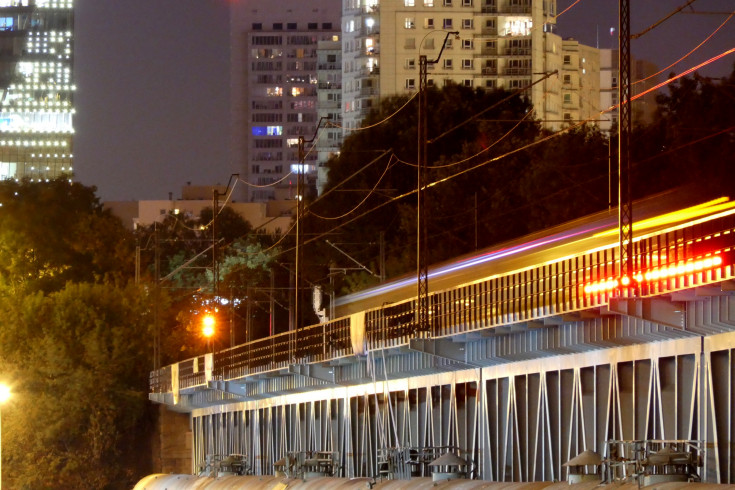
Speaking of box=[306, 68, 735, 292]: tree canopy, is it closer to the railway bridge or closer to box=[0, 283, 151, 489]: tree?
the railway bridge

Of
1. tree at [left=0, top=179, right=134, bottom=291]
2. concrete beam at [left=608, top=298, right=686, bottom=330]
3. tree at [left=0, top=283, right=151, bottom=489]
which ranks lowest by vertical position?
tree at [left=0, top=283, right=151, bottom=489]

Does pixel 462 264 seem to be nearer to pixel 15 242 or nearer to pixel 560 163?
pixel 560 163

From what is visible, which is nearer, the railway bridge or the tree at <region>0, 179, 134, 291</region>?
the railway bridge

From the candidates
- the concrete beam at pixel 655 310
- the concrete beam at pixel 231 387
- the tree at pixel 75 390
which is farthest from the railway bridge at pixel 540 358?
the tree at pixel 75 390

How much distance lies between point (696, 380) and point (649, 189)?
169 feet

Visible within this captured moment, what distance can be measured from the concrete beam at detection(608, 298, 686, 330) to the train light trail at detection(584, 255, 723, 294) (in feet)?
1.76

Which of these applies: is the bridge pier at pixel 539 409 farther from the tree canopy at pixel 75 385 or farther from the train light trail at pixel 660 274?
the tree canopy at pixel 75 385

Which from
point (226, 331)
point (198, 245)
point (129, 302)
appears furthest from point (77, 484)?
point (198, 245)

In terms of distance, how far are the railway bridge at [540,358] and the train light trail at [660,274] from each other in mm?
51

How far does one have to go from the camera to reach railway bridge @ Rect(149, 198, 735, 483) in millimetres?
37562

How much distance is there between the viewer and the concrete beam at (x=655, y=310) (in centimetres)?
3875

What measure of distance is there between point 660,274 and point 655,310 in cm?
218

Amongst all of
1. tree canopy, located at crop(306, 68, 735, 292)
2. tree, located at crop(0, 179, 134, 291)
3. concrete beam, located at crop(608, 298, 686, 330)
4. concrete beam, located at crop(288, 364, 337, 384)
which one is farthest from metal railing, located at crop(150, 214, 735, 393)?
tree, located at crop(0, 179, 134, 291)

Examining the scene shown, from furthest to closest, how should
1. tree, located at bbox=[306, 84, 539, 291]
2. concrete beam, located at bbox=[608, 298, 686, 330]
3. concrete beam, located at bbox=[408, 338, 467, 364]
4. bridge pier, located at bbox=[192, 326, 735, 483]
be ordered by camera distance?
tree, located at bbox=[306, 84, 539, 291], concrete beam, located at bbox=[408, 338, 467, 364], concrete beam, located at bbox=[608, 298, 686, 330], bridge pier, located at bbox=[192, 326, 735, 483]
